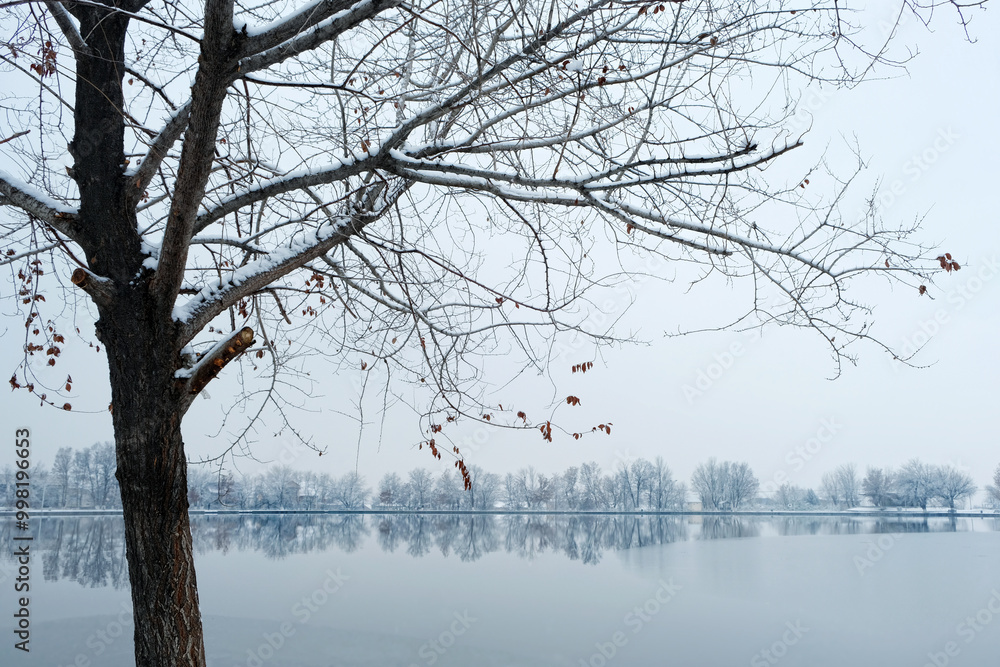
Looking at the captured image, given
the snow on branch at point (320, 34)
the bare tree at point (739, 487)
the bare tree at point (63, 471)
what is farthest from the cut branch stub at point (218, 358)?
the bare tree at point (739, 487)

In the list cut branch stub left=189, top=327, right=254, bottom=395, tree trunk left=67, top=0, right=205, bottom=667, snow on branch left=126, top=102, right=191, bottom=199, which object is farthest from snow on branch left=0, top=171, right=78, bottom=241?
cut branch stub left=189, top=327, right=254, bottom=395

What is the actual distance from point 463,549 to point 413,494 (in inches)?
1227

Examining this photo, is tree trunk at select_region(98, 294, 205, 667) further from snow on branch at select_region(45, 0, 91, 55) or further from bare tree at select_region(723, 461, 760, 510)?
bare tree at select_region(723, 461, 760, 510)

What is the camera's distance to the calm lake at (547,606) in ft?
38.1

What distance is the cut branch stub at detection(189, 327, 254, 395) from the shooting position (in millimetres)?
2711

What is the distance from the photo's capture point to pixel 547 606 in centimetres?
1546

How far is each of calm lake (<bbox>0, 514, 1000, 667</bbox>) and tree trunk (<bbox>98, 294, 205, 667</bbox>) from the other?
9079 mm

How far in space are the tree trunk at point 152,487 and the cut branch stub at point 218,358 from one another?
100 mm

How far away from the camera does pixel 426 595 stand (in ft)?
55.4

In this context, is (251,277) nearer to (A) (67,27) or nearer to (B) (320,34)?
(B) (320,34)

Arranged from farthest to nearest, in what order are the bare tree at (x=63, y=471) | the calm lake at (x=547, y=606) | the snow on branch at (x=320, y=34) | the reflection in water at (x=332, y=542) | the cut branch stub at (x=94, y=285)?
1. the bare tree at (x=63, y=471)
2. the reflection in water at (x=332, y=542)
3. the calm lake at (x=547, y=606)
4. the cut branch stub at (x=94, y=285)
5. the snow on branch at (x=320, y=34)

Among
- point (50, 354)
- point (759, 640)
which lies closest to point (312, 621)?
point (759, 640)

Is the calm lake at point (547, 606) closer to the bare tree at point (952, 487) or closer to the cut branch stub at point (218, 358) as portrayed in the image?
the cut branch stub at point (218, 358)

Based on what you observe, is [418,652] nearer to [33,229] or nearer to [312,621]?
[312,621]
